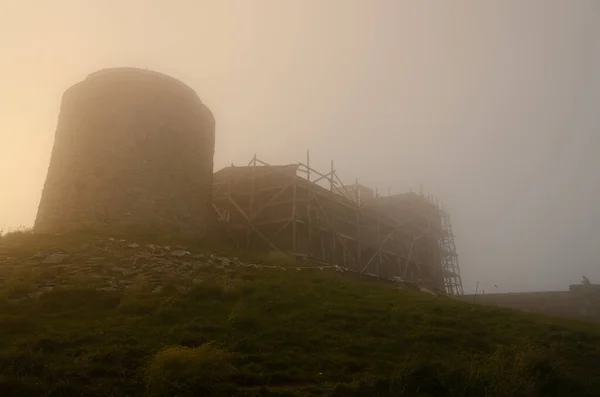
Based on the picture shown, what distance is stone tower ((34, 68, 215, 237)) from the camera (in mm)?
16250

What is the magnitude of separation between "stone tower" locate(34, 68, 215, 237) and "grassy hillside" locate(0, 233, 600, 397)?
2304mm

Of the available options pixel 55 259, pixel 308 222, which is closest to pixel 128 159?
pixel 55 259

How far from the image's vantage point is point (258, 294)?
37.4 ft

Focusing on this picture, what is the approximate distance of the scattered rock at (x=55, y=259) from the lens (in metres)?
12.4

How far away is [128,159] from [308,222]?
8.70 m

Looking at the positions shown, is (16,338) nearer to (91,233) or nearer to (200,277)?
(200,277)

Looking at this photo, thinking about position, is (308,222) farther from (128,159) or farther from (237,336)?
(237,336)

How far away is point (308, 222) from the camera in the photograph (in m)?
22.2

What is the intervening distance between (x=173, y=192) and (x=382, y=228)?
47.1ft

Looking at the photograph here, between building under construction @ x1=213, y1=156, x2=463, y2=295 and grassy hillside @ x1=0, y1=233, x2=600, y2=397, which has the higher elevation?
building under construction @ x1=213, y1=156, x2=463, y2=295

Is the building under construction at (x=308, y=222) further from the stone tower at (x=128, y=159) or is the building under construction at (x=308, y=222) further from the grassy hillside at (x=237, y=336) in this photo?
the grassy hillside at (x=237, y=336)

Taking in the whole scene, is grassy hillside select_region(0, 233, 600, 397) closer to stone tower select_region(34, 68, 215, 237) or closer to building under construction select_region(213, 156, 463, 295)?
stone tower select_region(34, 68, 215, 237)

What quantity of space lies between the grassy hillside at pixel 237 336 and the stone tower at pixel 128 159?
7.56 ft

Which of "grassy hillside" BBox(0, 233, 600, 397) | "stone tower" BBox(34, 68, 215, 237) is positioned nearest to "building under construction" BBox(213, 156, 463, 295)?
"stone tower" BBox(34, 68, 215, 237)
